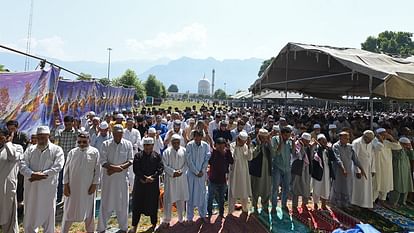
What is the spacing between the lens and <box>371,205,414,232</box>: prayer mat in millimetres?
5594

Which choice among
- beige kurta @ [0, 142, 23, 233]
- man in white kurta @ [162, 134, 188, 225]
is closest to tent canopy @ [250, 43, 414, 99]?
man in white kurta @ [162, 134, 188, 225]

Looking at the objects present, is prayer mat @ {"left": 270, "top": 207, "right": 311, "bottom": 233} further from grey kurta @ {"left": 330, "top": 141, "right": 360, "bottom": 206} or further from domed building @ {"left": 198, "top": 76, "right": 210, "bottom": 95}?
domed building @ {"left": 198, "top": 76, "right": 210, "bottom": 95}

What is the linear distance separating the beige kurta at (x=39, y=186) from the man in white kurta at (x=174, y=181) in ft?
5.33

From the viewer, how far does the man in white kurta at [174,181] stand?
540 centimetres

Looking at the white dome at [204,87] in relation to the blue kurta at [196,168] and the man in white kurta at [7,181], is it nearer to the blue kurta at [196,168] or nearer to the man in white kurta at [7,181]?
the blue kurta at [196,168]

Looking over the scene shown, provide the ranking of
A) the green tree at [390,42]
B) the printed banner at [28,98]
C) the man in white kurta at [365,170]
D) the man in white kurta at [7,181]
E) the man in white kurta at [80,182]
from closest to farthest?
the man in white kurta at [7,181] < the man in white kurta at [80,182] < the printed banner at [28,98] < the man in white kurta at [365,170] < the green tree at [390,42]

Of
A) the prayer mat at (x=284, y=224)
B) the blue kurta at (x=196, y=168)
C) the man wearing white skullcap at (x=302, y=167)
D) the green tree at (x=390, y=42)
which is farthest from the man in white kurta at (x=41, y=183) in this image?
the green tree at (x=390, y=42)

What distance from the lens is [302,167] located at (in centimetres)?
596

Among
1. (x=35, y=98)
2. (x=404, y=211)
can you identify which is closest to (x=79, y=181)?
(x=35, y=98)

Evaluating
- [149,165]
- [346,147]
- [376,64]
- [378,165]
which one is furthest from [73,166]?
[376,64]

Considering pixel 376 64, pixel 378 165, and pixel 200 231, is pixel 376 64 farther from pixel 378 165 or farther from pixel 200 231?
pixel 200 231

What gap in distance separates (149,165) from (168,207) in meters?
0.82

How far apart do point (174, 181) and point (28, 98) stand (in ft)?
8.32

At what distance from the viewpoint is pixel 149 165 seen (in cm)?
511
